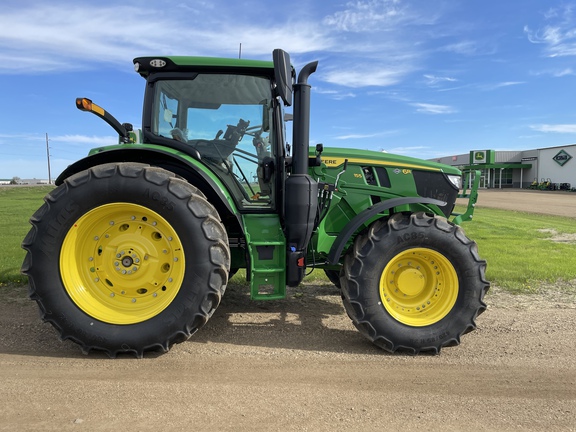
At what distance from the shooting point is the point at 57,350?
3.55 m

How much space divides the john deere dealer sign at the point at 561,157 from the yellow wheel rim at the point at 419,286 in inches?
2117

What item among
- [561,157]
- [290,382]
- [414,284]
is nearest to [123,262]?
[290,382]

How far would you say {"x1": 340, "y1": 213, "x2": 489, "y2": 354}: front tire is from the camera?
3566 millimetres

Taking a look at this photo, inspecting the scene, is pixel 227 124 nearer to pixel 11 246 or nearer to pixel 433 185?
pixel 433 185

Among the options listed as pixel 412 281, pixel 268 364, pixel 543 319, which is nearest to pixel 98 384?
pixel 268 364

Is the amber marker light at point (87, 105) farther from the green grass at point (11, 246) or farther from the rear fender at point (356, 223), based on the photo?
the green grass at point (11, 246)

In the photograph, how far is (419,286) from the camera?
376 centimetres

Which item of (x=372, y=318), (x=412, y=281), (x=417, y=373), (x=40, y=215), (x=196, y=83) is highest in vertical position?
(x=196, y=83)

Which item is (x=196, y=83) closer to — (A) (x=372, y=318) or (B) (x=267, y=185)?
(B) (x=267, y=185)

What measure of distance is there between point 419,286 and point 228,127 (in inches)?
91.4

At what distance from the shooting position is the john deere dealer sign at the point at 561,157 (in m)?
47.6

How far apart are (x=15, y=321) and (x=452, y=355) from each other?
4229 mm

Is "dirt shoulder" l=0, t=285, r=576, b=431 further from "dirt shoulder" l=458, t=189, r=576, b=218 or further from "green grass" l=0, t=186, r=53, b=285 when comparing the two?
"dirt shoulder" l=458, t=189, r=576, b=218

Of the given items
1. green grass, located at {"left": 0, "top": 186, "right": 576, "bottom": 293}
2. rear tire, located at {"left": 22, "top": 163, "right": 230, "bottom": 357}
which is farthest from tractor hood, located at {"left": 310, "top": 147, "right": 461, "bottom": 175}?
green grass, located at {"left": 0, "top": 186, "right": 576, "bottom": 293}
